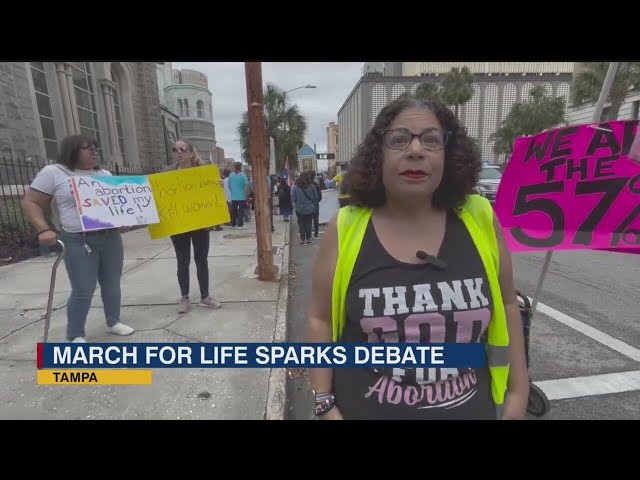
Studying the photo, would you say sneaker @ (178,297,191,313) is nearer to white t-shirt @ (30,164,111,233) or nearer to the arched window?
white t-shirt @ (30,164,111,233)

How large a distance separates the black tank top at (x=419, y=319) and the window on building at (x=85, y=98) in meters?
18.4

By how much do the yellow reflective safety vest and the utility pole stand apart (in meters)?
3.82

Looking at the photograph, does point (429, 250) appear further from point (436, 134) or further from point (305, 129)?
point (305, 129)

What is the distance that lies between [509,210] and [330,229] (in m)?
1.50

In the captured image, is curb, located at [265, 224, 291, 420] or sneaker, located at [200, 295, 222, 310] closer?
curb, located at [265, 224, 291, 420]

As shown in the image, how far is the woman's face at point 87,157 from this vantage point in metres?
2.88

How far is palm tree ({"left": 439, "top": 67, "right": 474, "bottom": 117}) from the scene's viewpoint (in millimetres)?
37906

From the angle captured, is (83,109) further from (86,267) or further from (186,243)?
(86,267)

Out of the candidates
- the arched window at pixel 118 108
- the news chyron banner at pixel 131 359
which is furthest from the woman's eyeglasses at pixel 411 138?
the arched window at pixel 118 108

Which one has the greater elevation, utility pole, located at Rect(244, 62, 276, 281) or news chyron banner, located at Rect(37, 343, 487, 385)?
utility pole, located at Rect(244, 62, 276, 281)

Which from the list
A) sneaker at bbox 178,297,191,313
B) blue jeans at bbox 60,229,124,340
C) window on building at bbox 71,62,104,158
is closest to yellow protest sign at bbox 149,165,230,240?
blue jeans at bbox 60,229,124,340

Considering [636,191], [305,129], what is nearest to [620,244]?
[636,191]

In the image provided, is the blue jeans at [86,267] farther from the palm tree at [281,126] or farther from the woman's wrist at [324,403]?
the palm tree at [281,126]

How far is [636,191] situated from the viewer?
6.59 feet
